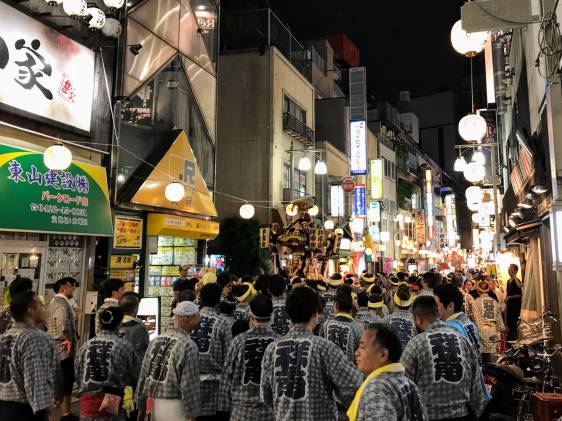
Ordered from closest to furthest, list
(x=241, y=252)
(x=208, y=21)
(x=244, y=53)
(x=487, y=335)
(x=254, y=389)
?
(x=254, y=389) → (x=487, y=335) → (x=208, y=21) → (x=241, y=252) → (x=244, y=53)

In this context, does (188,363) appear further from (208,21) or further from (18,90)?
(208,21)

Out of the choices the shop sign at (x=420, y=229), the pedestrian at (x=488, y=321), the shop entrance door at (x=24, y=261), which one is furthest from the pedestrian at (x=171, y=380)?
the shop sign at (x=420, y=229)

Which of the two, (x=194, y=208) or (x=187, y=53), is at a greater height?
(x=187, y=53)

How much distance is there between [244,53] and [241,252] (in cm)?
1077

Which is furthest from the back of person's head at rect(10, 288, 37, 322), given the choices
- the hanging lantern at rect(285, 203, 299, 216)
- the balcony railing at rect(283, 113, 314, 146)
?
the balcony railing at rect(283, 113, 314, 146)

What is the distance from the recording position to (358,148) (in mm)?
33375

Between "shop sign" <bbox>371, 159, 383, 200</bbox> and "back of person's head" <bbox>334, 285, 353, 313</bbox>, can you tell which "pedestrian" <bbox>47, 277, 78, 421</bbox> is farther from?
"shop sign" <bbox>371, 159, 383, 200</bbox>

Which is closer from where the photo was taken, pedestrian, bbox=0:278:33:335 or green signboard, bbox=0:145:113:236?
pedestrian, bbox=0:278:33:335

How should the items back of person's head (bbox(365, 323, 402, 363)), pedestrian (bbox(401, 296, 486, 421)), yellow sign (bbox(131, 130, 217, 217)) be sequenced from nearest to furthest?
back of person's head (bbox(365, 323, 402, 363)), pedestrian (bbox(401, 296, 486, 421)), yellow sign (bbox(131, 130, 217, 217))

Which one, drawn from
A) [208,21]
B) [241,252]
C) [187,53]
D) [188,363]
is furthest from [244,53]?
[188,363]

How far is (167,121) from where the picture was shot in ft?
53.8

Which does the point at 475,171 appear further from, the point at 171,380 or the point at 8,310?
the point at 8,310

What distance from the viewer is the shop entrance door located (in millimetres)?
10062

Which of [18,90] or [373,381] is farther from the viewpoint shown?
[18,90]
